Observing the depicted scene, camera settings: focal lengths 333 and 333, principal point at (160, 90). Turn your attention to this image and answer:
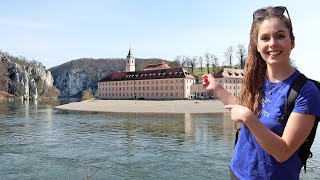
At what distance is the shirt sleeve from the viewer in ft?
7.04

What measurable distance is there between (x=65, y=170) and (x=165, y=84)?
103m

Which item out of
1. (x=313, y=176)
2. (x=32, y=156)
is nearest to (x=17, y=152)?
(x=32, y=156)

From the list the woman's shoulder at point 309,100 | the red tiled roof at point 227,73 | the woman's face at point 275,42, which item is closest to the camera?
the woman's shoulder at point 309,100

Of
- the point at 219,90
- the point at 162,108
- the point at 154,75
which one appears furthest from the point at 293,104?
the point at 154,75

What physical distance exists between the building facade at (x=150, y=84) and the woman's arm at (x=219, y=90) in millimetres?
109657

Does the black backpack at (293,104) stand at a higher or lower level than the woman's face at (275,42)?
lower

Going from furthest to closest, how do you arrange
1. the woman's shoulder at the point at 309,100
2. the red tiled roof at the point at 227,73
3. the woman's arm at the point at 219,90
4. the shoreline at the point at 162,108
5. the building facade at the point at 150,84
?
the building facade at the point at 150,84 < the red tiled roof at the point at 227,73 < the shoreline at the point at 162,108 < the woman's arm at the point at 219,90 < the woman's shoulder at the point at 309,100

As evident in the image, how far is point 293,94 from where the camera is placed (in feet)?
7.38

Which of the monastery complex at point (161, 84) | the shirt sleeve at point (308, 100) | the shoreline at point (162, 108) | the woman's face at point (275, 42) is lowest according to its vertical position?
the shoreline at point (162, 108)

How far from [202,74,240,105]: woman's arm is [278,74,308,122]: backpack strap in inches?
22.0

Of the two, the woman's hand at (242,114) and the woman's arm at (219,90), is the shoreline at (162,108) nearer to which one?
the woman's arm at (219,90)

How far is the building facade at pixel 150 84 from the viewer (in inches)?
4525

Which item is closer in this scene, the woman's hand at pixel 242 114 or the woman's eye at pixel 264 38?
the woman's hand at pixel 242 114

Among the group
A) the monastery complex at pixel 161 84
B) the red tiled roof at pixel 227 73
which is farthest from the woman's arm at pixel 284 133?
the red tiled roof at pixel 227 73
